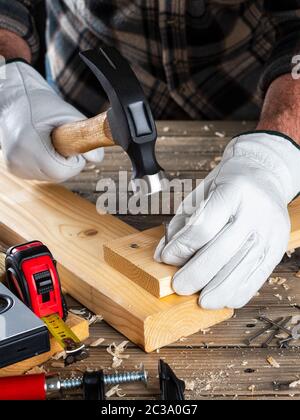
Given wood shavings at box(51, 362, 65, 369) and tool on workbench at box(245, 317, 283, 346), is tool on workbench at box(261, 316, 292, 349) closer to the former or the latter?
tool on workbench at box(245, 317, 283, 346)

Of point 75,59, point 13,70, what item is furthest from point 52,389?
point 75,59

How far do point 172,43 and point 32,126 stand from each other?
70 centimetres

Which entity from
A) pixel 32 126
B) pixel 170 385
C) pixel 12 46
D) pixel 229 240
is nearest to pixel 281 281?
pixel 229 240

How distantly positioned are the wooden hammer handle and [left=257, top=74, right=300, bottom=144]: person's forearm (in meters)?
0.43

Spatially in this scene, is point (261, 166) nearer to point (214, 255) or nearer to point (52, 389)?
point (214, 255)

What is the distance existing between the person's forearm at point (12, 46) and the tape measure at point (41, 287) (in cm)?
93

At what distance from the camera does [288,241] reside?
5.52 feet

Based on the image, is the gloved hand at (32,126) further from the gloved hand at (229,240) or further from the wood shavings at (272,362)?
the wood shavings at (272,362)

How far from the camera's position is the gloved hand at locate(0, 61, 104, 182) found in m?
1.92

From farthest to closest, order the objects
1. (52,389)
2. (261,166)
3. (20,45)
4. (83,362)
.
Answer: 1. (20,45)
2. (261,166)
3. (83,362)
4. (52,389)

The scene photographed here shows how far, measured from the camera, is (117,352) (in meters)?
1.48

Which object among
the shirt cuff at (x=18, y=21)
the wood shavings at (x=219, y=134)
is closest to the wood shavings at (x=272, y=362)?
the wood shavings at (x=219, y=134)

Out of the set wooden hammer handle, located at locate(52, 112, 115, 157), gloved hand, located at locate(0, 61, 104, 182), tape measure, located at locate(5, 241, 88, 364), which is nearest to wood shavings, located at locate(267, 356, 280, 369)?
tape measure, located at locate(5, 241, 88, 364)
